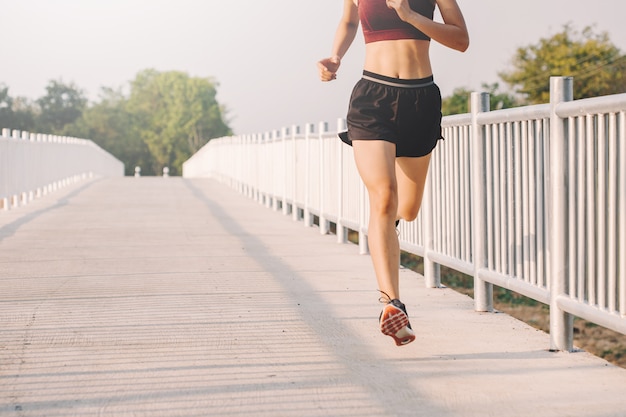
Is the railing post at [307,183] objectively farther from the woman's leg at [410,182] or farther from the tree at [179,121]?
the tree at [179,121]

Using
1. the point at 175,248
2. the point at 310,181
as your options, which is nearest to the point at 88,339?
the point at 175,248

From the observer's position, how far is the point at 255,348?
5961 millimetres

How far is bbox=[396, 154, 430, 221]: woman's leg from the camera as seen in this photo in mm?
6539

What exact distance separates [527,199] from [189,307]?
2261mm

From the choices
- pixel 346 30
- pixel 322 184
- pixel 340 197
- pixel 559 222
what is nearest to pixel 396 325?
pixel 559 222

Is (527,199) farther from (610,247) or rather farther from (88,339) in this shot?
(88,339)

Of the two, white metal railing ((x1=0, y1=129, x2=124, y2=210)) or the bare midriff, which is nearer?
the bare midriff

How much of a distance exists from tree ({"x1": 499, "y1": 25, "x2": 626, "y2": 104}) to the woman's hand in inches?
2378

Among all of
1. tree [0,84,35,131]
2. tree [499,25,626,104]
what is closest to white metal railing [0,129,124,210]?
tree [499,25,626,104]

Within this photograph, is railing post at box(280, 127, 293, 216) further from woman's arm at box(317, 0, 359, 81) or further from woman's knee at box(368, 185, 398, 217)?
woman's knee at box(368, 185, 398, 217)

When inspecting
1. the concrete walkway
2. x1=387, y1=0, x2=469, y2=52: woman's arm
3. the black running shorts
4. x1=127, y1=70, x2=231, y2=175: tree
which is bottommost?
the concrete walkway

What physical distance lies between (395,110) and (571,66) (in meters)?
67.1

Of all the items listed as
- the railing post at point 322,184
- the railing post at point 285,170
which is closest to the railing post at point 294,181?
the railing post at point 285,170

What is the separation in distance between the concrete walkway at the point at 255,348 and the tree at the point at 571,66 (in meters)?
58.1
